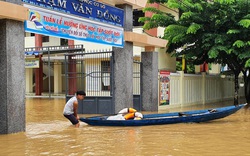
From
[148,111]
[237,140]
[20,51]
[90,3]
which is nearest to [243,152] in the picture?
[237,140]

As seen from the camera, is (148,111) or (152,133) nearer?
(152,133)

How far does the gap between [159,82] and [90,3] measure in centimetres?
627

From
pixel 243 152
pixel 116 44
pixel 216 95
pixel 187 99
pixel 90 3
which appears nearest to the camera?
pixel 243 152

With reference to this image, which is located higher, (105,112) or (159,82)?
Answer: (159,82)

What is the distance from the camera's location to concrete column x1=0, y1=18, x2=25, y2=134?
8.91 meters

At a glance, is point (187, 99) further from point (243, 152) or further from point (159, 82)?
point (243, 152)

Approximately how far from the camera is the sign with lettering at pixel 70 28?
9.62 meters

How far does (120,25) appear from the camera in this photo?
45.1 feet

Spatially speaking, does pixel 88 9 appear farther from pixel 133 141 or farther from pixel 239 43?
pixel 239 43

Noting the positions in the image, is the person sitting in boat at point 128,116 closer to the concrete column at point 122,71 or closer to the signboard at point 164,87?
A: the concrete column at point 122,71

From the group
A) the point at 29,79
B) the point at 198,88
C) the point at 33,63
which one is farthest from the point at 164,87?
the point at 29,79

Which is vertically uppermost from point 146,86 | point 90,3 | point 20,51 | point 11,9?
point 90,3

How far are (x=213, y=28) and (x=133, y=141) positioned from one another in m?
11.2

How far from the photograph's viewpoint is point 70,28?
11.0 metres
